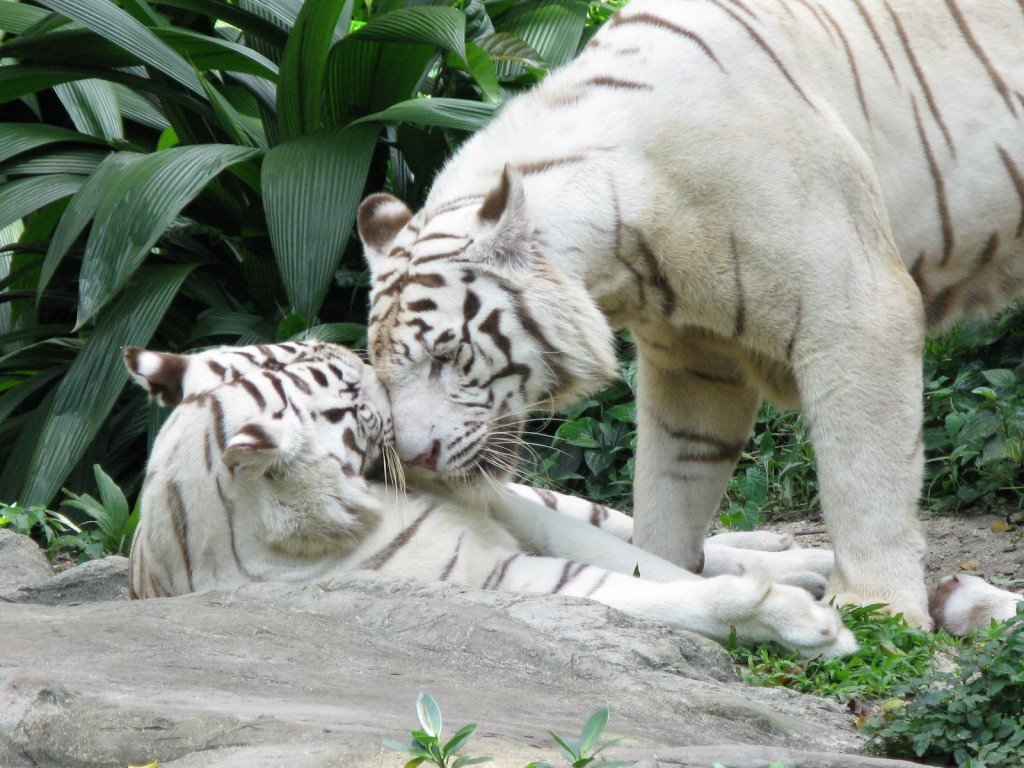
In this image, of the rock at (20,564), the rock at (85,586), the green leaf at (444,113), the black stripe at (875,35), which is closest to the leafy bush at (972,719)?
the black stripe at (875,35)

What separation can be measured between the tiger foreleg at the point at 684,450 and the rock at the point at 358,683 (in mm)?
1272

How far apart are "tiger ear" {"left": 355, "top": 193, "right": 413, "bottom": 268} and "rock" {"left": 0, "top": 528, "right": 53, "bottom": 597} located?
1308 millimetres

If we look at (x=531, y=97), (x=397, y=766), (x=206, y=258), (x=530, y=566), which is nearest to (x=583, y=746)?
(x=397, y=766)

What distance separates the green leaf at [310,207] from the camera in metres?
4.64

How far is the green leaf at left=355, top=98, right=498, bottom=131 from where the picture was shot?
479cm

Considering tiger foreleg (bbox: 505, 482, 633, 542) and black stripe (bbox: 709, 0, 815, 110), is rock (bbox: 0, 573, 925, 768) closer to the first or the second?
tiger foreleg (bbox: 505, 482, 633, 542)

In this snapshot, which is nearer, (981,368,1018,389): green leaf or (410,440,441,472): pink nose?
(410,440,441,472): pink nose

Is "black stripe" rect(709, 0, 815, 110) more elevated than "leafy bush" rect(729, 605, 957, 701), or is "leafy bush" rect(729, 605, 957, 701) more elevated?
"black stripe" rect(709, 0, 815, 110)

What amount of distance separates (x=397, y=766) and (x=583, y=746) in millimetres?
224

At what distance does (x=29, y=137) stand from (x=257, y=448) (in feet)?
11.3

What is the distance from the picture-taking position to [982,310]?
12.5ft

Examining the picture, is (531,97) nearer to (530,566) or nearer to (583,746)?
(530,566)

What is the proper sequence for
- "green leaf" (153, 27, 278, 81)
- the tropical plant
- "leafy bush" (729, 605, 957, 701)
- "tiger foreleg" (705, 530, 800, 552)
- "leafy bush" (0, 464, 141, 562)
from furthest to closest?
"green leaf" (153, 27, 278, 81) < the tropical plant < "leafy bush" (0, 464, 141, 562) < "tiger foreleg" (705, 530, 800, 552) < "leafy bush" (729, 605, 957, 701)

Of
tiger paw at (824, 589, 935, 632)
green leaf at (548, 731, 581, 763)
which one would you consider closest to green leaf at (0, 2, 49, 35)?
tiger paw at (824, 589, 935, 632)
